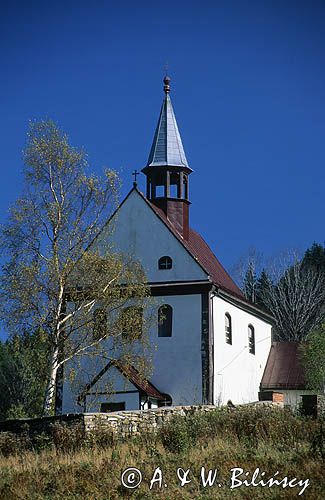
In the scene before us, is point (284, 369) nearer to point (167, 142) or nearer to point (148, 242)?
point (148, 242)

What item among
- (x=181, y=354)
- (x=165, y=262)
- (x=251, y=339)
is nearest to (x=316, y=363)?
(x=251, y=339)

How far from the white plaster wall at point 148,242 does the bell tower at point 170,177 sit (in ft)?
3.98

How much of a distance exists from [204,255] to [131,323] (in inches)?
284

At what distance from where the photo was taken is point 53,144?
85.9ft

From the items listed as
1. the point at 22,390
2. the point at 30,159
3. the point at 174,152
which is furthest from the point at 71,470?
the point at 22,390

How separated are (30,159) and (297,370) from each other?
15.3 metres

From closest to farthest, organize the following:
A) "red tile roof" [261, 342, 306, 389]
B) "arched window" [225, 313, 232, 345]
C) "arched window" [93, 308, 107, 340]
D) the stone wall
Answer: the stone wall < "arched window" [93, 308, 107, 340] < "arched window" [225, 313, 232, 345] < "red tile roof" [261, 342, 306, 389]

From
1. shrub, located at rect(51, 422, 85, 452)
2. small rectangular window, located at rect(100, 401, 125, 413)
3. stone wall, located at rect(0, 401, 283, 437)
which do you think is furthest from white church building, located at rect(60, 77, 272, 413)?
shrub, located at rect(51, 422, 85, 452)

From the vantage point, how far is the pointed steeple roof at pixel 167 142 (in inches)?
1272

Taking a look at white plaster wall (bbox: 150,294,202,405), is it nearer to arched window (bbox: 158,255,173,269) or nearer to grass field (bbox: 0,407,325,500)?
arched window (bbox: 158,255,173,269)

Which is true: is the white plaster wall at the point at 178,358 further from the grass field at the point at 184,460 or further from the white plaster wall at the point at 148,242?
the grass field at the point at 184,460

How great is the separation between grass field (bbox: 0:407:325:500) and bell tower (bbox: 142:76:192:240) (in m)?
13.8

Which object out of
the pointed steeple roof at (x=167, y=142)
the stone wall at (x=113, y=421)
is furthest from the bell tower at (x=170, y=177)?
the stone wall at (x=113, y=421)

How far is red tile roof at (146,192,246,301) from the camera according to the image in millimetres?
30594
